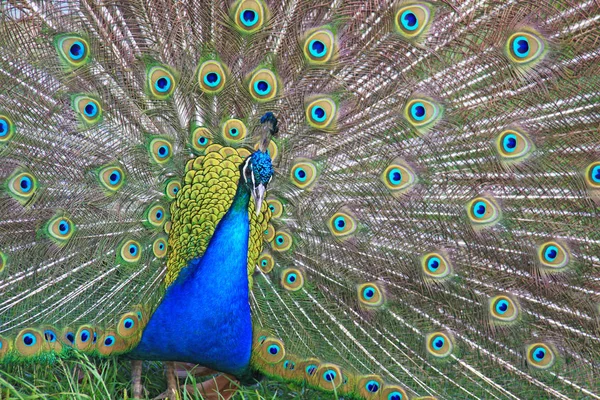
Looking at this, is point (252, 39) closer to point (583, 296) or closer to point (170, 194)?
point (170, 194)

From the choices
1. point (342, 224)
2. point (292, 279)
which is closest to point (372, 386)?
point (292, 279)

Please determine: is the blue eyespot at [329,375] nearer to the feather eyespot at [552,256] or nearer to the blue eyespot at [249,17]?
the feather eyespot at [552,256]

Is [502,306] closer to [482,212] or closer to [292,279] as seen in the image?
[482,212]

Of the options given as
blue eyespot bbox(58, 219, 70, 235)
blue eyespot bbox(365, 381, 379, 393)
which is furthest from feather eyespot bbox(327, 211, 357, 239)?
blue eyespot bbox(58, 219, 70, 235)

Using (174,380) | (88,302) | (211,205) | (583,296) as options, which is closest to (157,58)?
(211,205)

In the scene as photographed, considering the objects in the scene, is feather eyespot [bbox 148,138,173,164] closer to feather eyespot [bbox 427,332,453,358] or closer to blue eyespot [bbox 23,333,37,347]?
blue eyespot [bbox 23,333,37,347]

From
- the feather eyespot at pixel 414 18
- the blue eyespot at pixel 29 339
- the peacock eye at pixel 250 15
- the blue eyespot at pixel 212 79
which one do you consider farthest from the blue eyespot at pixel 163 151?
the feather eyespot at pixel 414 18
